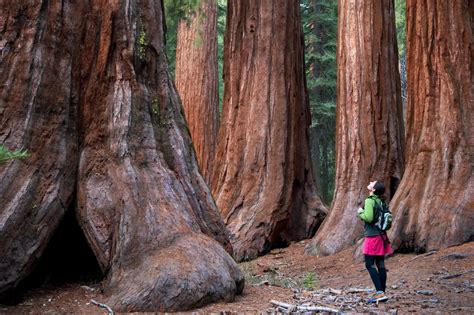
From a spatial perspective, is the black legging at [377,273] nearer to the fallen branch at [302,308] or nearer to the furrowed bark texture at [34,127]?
→ the fallen branch at [302,308]

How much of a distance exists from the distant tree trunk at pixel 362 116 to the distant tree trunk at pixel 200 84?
5729 millimetres

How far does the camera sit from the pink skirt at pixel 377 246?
576 centimetres

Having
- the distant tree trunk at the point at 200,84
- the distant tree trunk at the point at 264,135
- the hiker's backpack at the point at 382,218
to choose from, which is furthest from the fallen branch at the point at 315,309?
the distant tree trunk at the point at 200,84

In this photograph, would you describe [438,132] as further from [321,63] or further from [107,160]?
[321,63]

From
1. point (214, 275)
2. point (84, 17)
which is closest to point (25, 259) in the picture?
point (214, 275)

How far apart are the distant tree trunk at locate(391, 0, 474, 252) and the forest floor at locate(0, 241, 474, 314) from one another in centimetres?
41

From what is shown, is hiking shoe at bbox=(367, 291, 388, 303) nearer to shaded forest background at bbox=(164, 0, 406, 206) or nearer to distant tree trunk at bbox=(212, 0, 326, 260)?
distant tree trunk at bbox=(212, 0, 326, 260)

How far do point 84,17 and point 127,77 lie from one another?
68 centimetres

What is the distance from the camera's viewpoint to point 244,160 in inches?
410

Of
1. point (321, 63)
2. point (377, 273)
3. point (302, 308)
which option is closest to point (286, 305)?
point (302, 308)

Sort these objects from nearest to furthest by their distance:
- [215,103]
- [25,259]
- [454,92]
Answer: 1. [25,259]
2. [454,92]
3. [215,103]

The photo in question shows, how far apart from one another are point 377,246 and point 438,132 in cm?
287

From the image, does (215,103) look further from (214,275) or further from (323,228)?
(214,275)

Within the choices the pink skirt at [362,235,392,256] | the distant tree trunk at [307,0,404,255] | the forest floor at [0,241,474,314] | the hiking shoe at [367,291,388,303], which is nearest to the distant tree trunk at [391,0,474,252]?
the forest floor at [0,241,474,314]
